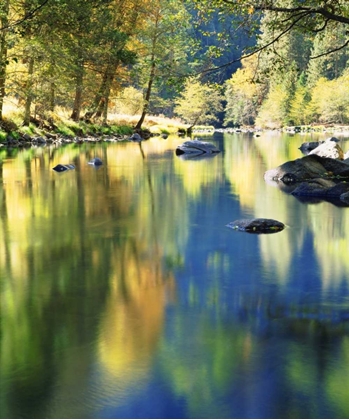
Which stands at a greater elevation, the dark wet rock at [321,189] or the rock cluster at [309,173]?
the rock cluster at [309,173]

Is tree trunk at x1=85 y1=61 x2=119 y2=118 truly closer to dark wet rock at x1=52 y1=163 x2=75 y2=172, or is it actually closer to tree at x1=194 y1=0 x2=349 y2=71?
dark wet rock at x1=52 y1=163 x2=75 y2=172

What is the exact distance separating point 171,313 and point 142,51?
134 ft

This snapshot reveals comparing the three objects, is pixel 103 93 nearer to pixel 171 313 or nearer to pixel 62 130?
pixel 62 130

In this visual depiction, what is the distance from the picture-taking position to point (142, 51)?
44625 mm

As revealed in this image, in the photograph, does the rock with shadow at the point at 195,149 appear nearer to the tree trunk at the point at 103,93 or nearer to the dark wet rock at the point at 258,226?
the tree trunk at the point at 103,93

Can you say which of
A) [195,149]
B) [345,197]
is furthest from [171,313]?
[195,149]

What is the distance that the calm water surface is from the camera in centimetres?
426

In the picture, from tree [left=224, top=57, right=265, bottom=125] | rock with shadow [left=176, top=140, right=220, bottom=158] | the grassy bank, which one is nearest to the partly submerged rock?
rock with shadow [left=176, top=140, right=220, bottom=158]

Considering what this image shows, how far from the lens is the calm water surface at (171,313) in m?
4.26

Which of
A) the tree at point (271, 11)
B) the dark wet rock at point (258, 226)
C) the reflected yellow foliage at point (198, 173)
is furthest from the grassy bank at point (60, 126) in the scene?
the dark wet rock at point (258, 226)

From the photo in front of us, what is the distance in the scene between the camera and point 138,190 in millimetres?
15180

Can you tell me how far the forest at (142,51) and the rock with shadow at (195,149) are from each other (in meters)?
4.03

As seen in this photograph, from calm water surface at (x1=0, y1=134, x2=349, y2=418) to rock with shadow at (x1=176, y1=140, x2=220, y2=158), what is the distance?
17.1 m

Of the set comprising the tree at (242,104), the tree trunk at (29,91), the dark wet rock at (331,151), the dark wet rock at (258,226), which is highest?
the tree at (242,104)
